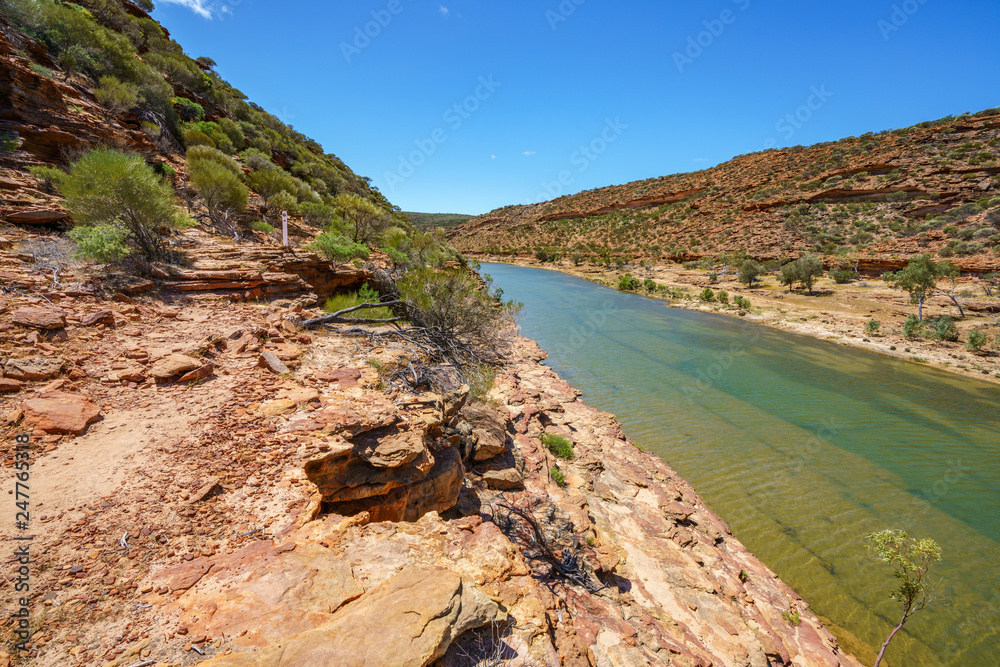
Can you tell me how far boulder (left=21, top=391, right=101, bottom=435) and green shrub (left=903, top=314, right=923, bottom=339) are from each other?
27.9 m

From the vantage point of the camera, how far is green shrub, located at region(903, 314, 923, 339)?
58.3 feet

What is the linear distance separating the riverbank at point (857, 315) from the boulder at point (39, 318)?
26005 millimetres

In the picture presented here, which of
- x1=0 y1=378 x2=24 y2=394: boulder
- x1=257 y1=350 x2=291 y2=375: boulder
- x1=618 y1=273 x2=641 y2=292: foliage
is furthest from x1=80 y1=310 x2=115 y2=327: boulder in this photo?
x1=618 y1=273 x2=641 y2=292: foliage

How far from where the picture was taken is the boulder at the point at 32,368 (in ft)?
11.5

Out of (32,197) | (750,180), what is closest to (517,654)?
(32,197)

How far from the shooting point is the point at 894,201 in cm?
3509

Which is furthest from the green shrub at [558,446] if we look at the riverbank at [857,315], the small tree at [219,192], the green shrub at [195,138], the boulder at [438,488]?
the riverbank at [857,315]

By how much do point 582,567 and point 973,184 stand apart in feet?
168

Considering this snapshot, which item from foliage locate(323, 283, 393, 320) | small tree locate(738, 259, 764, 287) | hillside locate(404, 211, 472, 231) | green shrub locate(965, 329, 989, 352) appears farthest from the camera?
hillside locate(404, 211, 472, 231)

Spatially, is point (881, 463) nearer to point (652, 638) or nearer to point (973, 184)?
point (652, 638)

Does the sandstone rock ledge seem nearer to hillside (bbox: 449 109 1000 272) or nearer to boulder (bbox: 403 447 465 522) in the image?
boulder (bbox: 403 447 465 522)

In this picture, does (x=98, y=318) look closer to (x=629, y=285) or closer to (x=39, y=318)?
(x=39, y=318)

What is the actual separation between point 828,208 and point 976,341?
3073 centimetres

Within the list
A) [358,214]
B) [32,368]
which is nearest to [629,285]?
[358,214]
